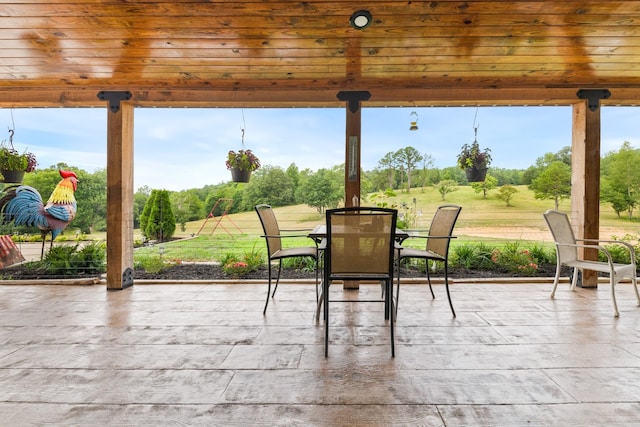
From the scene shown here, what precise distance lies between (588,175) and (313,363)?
3.92 metres

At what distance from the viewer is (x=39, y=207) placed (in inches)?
174

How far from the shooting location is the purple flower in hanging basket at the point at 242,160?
4.17 metres

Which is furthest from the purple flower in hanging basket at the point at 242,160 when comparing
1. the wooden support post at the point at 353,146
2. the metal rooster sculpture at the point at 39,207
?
the metal rooster sculpture at the point at 39,207

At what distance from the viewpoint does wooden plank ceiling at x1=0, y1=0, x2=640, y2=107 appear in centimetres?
271

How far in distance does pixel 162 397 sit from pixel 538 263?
505 centimetres

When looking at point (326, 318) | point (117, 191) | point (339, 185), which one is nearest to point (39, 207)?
point (117, 191)

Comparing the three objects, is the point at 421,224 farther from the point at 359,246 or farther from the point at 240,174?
the point at 359,246

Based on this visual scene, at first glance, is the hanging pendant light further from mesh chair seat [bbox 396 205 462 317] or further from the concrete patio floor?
the concrete patio floor

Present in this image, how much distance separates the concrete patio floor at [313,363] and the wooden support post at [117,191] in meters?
0.66

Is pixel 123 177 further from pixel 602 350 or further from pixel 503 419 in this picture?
pixel 602 350

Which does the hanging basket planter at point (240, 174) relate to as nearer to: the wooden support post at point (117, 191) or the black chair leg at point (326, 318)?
the wooden support post at point (117, 191)

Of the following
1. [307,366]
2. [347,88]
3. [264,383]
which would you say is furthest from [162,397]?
[347,88]

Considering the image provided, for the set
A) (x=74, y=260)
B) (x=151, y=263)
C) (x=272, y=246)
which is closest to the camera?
(x=272, y=246)

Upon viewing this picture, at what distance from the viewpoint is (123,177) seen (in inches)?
167
